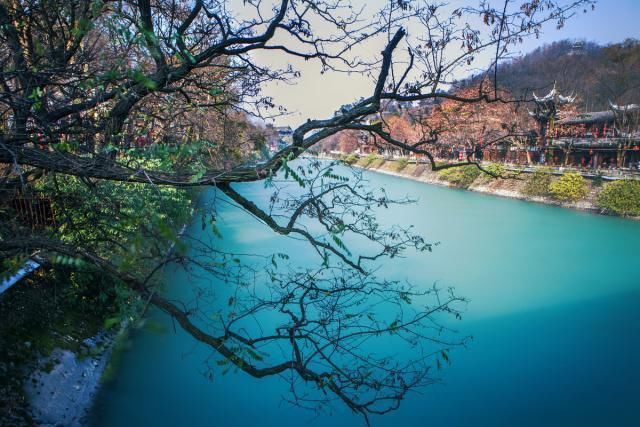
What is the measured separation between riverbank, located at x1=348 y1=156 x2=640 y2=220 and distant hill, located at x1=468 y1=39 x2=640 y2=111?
421cm

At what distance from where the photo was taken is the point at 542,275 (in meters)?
9.53

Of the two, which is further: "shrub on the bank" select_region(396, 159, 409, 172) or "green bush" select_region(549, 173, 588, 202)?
"shrub on the bank" select_region(396, 159, 409, 172)

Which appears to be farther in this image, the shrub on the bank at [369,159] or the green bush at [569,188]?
the shrub on the bank at [369,159]

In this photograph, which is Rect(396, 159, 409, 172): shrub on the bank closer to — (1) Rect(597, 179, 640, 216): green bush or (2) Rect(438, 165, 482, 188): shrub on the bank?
(2) Rect(438, 165, 482, 188): shrub on the bank

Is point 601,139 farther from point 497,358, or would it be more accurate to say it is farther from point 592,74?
point 497,358

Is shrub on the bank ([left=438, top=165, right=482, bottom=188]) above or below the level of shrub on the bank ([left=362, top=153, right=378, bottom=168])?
below

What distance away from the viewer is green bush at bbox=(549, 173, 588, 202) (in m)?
16.0

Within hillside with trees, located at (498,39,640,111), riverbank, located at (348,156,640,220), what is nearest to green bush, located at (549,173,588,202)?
riverbank, located at (348,156,640,220)

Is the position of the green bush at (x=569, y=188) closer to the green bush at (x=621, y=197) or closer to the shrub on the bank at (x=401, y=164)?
the green bush at (x=621, y=197)

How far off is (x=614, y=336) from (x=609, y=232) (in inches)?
275

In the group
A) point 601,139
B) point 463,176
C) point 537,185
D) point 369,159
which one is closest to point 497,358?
point 537,185

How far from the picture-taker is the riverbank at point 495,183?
15.7 meters

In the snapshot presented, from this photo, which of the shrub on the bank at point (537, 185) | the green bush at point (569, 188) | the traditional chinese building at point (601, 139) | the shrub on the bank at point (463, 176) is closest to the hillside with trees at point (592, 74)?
the traditional chinese building at point (601, 139)

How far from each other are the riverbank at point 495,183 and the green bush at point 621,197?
22 centimetres
